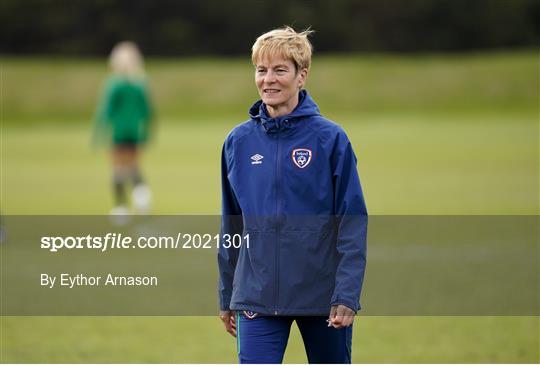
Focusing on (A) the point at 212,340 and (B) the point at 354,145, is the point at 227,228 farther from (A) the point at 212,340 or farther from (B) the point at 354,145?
(B) the point at 354,145

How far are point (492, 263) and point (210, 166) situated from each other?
43.9ft

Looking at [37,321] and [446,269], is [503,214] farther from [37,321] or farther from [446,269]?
[37,321]

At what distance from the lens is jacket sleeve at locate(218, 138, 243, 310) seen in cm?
454

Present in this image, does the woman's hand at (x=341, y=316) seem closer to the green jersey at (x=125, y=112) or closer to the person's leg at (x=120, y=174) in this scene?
the person's leg at (x=120, y=174)

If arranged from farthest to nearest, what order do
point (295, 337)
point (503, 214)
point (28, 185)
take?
point (28, 185) → point (503, 214) → point (295, 337)

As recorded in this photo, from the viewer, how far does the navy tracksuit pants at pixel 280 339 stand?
170 inches

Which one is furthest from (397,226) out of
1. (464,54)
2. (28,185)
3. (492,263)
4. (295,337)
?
(464,54)

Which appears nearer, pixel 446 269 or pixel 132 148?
pixel 446 269

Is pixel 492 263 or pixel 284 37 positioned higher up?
pixel 284 37

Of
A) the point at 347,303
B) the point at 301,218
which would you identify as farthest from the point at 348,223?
the point at 347,303

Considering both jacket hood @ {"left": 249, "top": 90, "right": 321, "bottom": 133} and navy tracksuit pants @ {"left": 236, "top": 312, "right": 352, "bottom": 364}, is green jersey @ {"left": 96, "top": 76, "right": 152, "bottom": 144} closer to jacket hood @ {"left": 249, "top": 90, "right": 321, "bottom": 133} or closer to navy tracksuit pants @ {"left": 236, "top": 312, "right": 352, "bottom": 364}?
jacket hood @ {"left": 249, "top": 90, "right": 321, "bottom": 133}

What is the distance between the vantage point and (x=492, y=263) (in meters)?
10.1

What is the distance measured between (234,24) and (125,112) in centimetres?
4661

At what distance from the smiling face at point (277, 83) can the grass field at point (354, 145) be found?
2839mm
